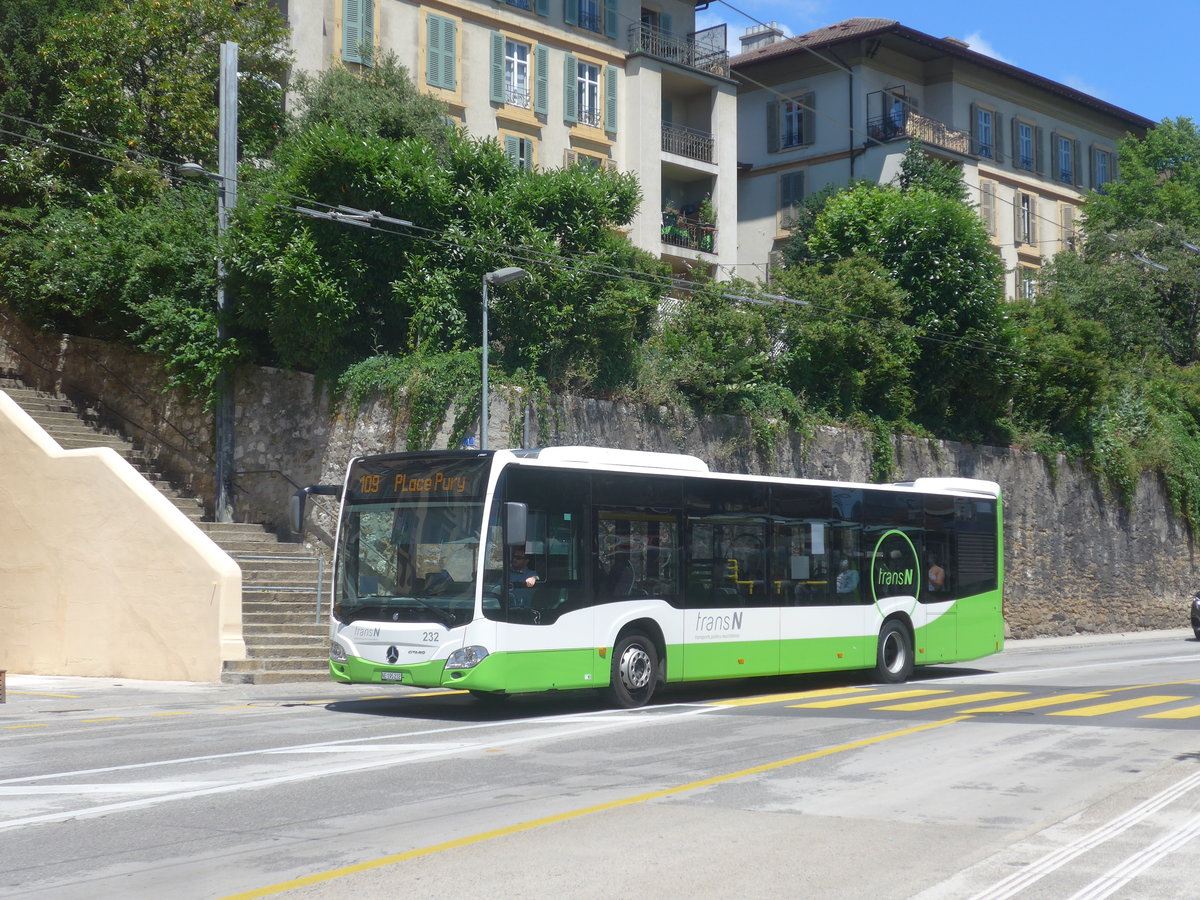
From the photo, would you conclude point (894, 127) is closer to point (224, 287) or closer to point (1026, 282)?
point (1026, 282)

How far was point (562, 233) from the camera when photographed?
79.7 ft

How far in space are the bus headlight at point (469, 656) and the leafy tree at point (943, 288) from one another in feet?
69.4

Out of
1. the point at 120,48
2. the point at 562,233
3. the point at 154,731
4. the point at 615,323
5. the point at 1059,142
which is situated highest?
the point at 1059,142

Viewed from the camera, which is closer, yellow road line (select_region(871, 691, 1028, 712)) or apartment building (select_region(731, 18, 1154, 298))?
→ yellow road line (select_region(871, 691, 1028, 712))

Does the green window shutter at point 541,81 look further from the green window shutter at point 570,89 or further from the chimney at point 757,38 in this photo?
the chimney at point 757,38

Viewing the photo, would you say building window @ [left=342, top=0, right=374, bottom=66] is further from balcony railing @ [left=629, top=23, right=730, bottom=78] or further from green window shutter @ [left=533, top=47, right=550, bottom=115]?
balcony railing @ [left=629, top=23, right=730, bottom=78]

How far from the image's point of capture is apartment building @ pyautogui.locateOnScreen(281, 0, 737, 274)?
33.6 m

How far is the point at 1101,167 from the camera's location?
56.7 meters

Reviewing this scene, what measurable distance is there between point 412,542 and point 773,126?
38940 mm

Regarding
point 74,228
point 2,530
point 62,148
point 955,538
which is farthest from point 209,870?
point 62,148

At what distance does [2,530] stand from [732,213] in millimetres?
25961

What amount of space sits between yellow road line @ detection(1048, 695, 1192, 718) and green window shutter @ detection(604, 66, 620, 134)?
26399 mm

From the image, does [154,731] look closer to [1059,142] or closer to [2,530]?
[2,530]

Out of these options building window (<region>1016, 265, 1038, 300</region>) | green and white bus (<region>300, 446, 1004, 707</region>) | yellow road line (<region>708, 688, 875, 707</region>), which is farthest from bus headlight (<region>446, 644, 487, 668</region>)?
building window (<region>1016, 265, 1038, 300</region>)
